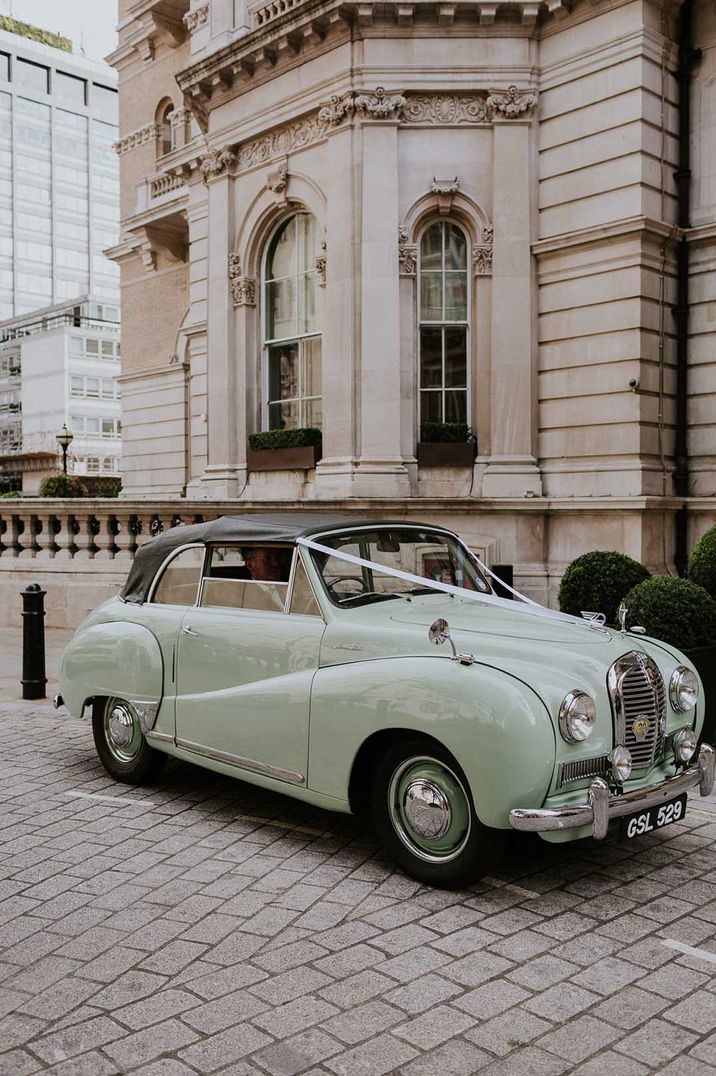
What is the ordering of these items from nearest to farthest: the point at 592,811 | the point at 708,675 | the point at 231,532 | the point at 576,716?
the point at 592,811 → the point at 576,716 → the point at 231,532 → the point at 708,675

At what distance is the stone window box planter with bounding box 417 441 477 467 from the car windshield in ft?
25.8

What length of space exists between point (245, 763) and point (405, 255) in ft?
34.0

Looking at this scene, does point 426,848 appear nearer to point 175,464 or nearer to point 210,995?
point 210,995

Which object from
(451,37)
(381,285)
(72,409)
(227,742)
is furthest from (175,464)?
(72,409)

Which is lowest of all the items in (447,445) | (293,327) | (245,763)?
(245,763)

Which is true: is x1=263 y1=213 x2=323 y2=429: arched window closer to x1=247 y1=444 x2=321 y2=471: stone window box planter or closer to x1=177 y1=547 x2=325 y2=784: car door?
x1=247 y1=444 x2=321 y2=471: stone window box planter

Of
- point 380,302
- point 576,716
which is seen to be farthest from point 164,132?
point 576,716

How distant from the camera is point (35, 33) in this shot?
Answer: 10838cm

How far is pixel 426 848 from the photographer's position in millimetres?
4594

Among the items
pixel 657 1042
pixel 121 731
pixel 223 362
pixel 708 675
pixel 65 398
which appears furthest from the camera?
pixel 65 398

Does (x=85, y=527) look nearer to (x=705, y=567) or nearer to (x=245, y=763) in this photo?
(x=705, y=567)

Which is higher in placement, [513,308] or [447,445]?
[513,308]

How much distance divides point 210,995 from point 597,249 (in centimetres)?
1174

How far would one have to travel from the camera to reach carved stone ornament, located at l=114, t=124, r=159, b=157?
24148 millimetres
